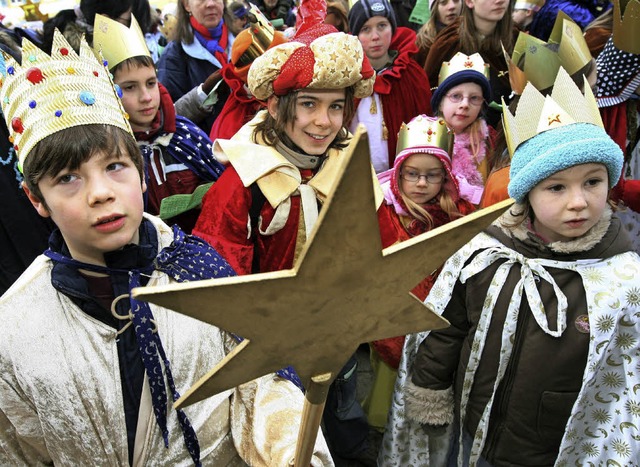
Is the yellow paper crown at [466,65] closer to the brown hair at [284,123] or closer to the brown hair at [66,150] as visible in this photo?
the brown hair at [284,123]

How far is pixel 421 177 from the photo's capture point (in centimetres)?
267

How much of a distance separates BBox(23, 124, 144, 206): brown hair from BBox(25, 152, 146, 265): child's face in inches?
0.5

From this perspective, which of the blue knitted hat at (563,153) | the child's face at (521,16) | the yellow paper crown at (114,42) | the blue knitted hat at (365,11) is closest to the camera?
the blue knitted hat at (563,153)

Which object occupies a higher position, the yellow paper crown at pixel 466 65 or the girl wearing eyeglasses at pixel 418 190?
the yellow paper crown at pixel 466 65

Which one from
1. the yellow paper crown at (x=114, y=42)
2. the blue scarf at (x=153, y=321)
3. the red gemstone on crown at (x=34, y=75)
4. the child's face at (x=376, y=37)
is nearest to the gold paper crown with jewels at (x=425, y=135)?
the child's face at (x=376, y=37)

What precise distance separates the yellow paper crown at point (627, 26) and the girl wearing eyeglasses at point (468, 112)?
0.81 meters

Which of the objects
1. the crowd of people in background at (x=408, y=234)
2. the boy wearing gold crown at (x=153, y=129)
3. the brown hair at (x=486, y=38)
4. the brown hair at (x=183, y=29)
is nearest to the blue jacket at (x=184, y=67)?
the brown hair at (x=183, y=29)

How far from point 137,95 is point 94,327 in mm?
1523

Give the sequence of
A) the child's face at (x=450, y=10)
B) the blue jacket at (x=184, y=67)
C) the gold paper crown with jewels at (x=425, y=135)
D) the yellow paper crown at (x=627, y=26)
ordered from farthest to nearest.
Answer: the child's face at (x=450, y=10) → the blue jacket at (x=184, y=67) → the yellow paper crown at (x=627, y=26) → the gold paper crown with jewels at (x=425, y=135)

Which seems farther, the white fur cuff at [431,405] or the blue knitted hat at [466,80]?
the blue knitted hat at [466,80]

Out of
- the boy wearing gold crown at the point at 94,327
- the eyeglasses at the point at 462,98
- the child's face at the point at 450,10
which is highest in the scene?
the child's face at the point at 450,10

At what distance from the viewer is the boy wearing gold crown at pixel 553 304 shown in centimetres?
168

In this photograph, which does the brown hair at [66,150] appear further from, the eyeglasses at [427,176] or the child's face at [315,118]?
the eyeglasses at [427,176]

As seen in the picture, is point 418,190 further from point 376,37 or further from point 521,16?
point 521,16
